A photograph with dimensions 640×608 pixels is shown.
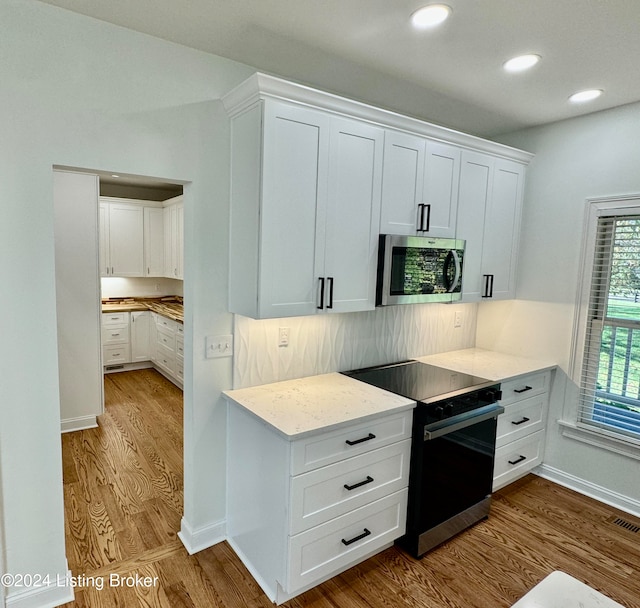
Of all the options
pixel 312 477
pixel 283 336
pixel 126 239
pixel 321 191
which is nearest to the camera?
pixel 312 477

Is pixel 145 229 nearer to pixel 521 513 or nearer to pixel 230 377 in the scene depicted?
pixel 230 377

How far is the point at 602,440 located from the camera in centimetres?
297

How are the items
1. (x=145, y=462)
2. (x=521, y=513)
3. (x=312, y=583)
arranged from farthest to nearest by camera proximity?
(x=145, y=462) → (x=521, y=513) → (x=312, y=583)

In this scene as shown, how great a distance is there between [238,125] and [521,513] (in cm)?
300

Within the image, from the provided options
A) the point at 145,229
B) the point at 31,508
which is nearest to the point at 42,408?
the point at 31,508

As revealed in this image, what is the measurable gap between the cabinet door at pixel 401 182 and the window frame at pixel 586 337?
137 centimetres

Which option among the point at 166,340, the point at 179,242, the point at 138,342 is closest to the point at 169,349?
the point at 166,340

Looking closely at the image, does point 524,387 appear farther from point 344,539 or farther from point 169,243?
point 169,243

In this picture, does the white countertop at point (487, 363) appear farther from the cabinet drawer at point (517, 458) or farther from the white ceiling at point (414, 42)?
the white ceiling at point (414, 42)

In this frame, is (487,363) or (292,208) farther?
(487,363)

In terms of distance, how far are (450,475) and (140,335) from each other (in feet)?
15.6

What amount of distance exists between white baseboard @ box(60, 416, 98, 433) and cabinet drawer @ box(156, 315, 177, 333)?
143 centimetres

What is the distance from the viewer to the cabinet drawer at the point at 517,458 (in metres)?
2.89

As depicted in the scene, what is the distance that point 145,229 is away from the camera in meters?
5.88
